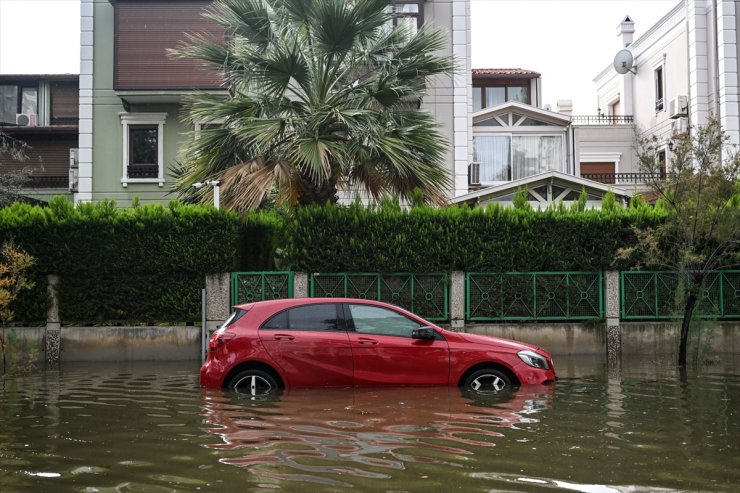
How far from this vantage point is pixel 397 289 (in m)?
17.3

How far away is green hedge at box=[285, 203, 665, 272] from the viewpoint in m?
17.1

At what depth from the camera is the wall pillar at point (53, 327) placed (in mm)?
17141

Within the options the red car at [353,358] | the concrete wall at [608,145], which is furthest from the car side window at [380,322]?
the concrete wall at [608,145]

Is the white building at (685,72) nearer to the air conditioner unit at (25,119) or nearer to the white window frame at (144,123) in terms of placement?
the white window frame at (144,123)

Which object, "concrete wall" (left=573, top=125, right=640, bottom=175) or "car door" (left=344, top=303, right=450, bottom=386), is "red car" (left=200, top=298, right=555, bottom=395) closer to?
"car door" (left=344, top=303, right=450, bottom=386)

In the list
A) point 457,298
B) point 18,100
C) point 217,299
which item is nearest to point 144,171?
point 217,299

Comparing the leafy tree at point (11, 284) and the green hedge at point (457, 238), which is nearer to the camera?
the leafy tree at point (11, 284)

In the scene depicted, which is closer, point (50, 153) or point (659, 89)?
point (659, 89)

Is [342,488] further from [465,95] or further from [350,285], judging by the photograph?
[465,95]

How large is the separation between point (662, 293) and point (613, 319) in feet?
3.97

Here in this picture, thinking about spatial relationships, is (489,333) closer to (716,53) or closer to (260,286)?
(260,286)

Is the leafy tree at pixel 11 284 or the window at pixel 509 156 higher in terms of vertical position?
the window at pixel 509 156

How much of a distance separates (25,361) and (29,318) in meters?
0.99

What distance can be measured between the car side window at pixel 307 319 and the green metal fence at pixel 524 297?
6679 millimetres
